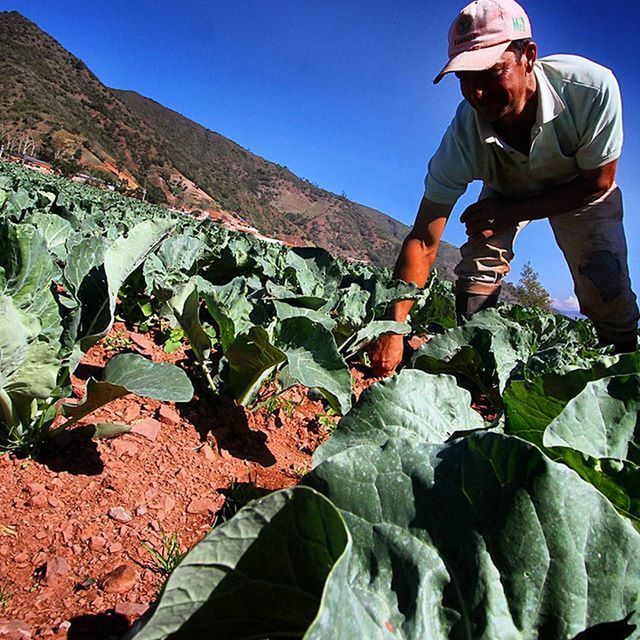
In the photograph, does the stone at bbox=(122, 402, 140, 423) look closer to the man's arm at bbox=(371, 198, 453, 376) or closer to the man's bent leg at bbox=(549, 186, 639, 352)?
the man's arm at bbox=(371, 198, 453, 376)

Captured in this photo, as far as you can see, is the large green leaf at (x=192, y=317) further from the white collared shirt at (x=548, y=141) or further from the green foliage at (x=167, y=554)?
the white collared shirt at (x=548, y=141)

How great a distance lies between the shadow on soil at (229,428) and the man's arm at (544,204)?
2624mm

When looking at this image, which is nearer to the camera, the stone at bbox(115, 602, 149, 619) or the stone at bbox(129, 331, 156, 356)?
the stone at bbox(115, 602, 149, 619)

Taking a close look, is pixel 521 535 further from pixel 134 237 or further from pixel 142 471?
pixel 134 237

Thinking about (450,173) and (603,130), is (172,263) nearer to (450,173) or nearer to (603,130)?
(450,173)

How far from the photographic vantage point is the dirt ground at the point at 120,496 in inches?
47.5

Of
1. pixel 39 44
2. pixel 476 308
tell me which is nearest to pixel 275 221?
pixel 39 44

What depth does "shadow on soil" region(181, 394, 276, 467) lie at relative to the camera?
6.72 feet

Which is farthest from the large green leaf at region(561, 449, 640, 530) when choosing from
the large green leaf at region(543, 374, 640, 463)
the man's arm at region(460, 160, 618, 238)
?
the man's arm at region(460, 160, 618, 238)

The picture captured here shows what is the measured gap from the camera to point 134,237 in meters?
1.79

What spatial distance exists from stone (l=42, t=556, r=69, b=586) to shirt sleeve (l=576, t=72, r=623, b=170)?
11.7 feet

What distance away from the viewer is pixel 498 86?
3.04 meters

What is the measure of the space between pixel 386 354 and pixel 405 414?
207cm

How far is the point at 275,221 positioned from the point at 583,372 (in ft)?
332
